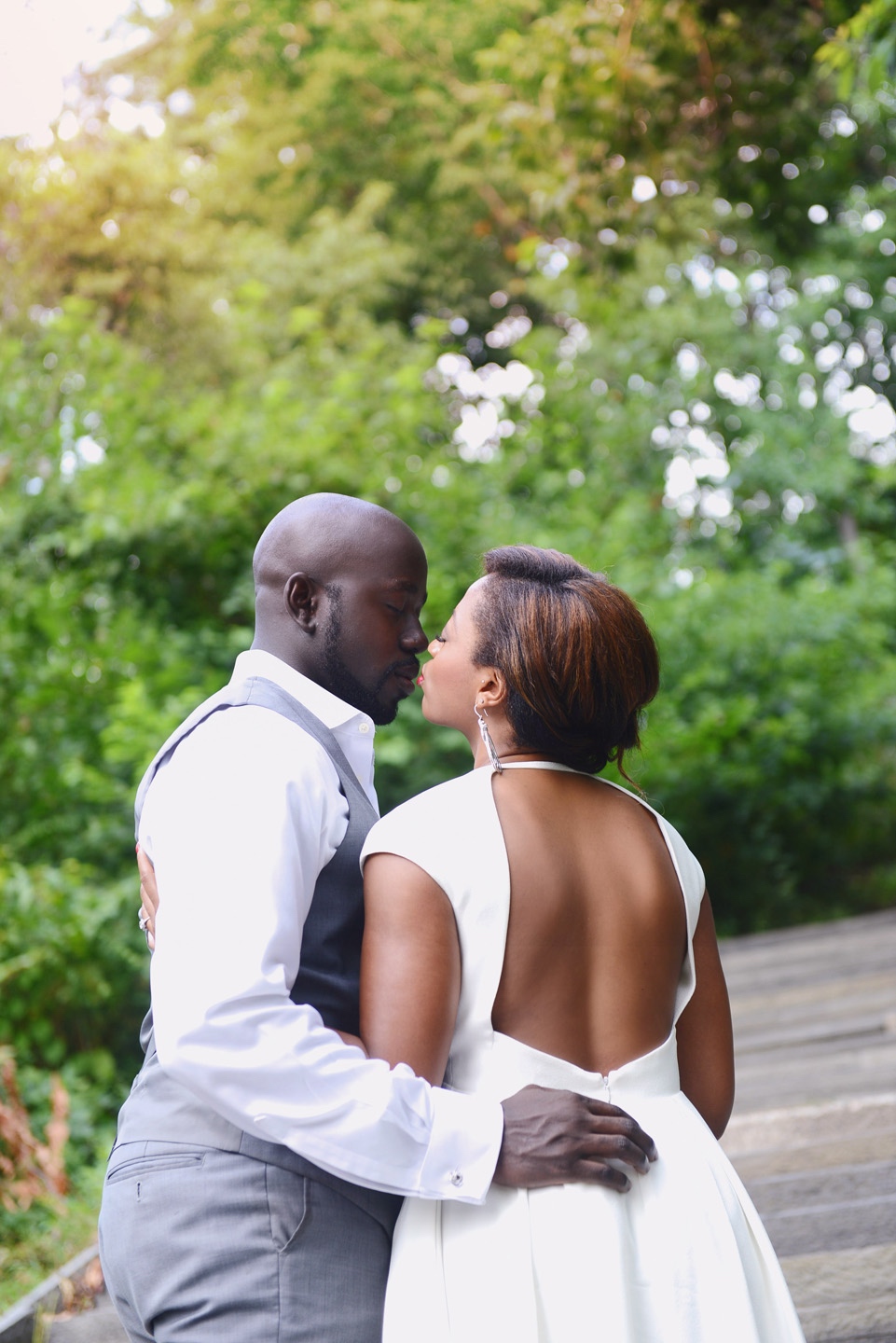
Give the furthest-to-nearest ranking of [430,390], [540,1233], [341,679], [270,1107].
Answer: [430,390] < [341,679] < [540,1233] < [270,1107]

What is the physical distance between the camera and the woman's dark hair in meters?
1.58

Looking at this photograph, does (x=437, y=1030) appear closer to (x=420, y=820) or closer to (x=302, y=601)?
(x=420, y=820)

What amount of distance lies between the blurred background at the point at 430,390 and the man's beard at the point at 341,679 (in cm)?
118

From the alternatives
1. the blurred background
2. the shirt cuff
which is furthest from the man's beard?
the blurred background

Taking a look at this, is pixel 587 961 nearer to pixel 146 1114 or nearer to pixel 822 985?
pixel 146 1114

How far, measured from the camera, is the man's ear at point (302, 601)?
5.52ft

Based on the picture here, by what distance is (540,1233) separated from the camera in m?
1.43

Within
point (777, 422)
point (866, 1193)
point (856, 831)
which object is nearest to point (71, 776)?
point (866, 1193)

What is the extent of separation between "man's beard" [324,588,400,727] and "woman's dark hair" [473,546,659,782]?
15cm

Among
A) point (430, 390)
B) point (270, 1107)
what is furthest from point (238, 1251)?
point (430, 390)

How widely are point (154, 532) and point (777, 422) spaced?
26.9 ft

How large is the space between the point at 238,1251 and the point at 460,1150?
25 cm

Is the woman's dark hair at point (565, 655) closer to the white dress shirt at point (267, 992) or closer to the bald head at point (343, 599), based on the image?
the bald head at point (343, 599)

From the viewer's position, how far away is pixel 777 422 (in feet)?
41.2
